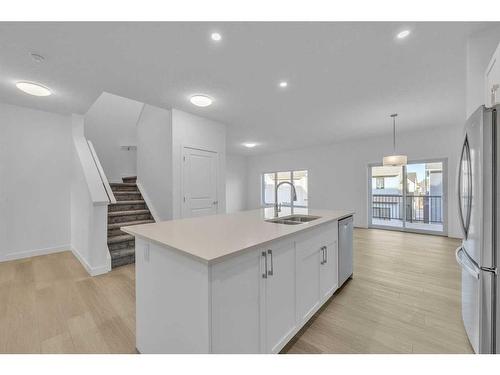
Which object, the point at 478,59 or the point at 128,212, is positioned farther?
the point at 128,212

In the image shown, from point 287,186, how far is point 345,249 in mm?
6029

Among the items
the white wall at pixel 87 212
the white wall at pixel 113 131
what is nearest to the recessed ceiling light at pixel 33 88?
the white wall at pixel 87 212

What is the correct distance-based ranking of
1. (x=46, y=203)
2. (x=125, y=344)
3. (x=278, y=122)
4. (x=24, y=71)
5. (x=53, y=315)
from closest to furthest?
(x=125, y=344)
(x=53, y=315)
(x=24, y=71)
(x=46, y=203)
(x=278, y=122)

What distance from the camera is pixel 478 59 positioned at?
1788mm

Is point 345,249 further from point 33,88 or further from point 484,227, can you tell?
point 33,88

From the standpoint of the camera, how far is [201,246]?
1.13 meters

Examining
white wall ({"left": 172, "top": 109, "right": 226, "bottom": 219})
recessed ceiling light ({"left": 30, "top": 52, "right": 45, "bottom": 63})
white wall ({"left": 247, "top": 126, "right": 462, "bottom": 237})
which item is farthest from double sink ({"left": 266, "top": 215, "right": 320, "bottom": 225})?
white wall ({"left": 247, "top": 126, "right": 462, "bottom": 237})

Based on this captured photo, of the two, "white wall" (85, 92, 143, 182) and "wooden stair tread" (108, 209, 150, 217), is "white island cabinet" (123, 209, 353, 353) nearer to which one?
"wooden stair tread" (108, 209, 150, 217)

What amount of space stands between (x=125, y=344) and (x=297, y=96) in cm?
343

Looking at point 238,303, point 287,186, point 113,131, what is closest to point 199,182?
point 238,303

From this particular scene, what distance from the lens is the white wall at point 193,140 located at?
358 centimetres

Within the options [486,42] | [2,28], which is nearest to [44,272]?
[2,28]

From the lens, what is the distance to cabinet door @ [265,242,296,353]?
1295 mm

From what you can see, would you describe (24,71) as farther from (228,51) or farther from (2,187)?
(228,51)
